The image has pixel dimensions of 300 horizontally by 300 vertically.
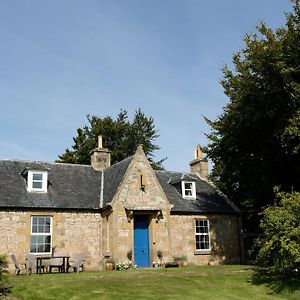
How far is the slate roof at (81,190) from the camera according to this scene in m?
26.4

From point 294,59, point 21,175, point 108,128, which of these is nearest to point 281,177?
point 294,59

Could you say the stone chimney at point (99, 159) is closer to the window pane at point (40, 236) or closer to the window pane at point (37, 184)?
the window pane at point (37, 184)

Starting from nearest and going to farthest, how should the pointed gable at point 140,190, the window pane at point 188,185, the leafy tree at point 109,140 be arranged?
the pointed gable at point 140,190
the window pane at point 188,185
the leafy tree at point 109,140

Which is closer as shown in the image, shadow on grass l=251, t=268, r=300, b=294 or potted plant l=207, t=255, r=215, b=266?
shadow on grass l=251, t=268, r=300, b=294

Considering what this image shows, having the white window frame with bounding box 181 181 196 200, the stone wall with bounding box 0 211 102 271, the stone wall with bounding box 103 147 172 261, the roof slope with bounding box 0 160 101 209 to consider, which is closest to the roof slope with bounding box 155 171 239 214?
the white window frame with bounding box 181 181 196 200

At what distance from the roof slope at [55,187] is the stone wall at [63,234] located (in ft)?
1.92

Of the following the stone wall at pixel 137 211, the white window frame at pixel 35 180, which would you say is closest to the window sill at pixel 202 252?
the stone wall at pixel 137 211

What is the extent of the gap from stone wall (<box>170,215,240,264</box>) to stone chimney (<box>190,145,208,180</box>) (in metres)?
5.07

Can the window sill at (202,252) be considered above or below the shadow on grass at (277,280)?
above

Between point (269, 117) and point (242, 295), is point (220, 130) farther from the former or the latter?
point (242, 295)

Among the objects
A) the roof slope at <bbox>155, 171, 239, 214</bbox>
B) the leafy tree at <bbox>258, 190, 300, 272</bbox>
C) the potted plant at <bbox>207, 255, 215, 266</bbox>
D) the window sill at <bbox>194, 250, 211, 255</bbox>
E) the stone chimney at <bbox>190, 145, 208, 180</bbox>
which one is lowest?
the potted plant at <bbox>207, 255, 215, 266</bbox>

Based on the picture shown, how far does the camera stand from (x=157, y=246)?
26.8 meters

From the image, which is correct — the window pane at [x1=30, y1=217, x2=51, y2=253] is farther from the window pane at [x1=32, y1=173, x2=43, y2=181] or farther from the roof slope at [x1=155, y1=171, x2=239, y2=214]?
the roof slope at [x1=155, y1=171, x2=239, y2=214]

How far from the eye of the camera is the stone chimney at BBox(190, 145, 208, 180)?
34906 mm
